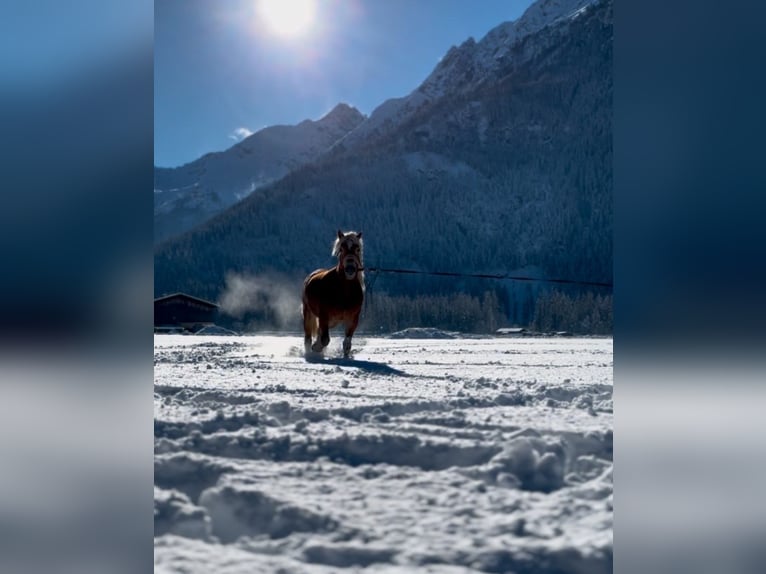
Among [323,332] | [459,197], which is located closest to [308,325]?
[323,332]

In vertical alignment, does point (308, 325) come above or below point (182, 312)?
above

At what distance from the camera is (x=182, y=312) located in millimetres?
31844

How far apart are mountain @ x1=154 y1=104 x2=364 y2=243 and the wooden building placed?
361ft

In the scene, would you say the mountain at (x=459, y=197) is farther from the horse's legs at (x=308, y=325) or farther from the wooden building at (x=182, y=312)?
the horse's legs at (x=308, y=325)

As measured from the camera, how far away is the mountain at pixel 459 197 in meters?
71.7

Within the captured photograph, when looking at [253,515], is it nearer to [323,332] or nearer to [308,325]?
[323,332]

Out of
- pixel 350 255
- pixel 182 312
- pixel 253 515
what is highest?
pixel 350 255

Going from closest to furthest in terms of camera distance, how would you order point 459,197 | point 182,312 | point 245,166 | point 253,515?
point 253,515, point 182,312, point 459,197, point 245,166

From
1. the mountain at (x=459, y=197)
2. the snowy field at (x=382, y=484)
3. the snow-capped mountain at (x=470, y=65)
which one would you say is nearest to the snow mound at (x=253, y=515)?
the snowy field at (x=382, y=484)

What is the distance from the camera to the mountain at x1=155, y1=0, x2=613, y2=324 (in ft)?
235

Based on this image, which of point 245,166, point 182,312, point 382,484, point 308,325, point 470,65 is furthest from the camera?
point 245,166

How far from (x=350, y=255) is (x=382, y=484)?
4834mm

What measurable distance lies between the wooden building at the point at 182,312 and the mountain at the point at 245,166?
11012cm
